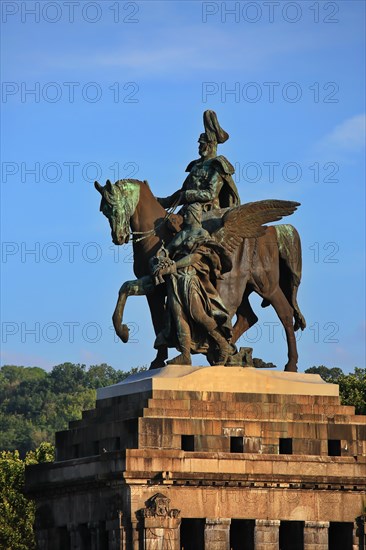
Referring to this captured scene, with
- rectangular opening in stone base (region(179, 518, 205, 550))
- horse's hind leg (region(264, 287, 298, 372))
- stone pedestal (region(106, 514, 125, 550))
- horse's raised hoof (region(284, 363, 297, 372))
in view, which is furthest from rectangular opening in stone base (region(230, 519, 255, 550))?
horse's hind leg (region(264, 287, 298, 372))

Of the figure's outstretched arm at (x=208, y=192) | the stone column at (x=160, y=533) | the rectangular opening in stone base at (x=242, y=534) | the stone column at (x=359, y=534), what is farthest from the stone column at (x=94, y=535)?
the figure's outstretched arm at (x=208, y=192)

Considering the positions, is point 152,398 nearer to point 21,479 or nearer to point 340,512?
point 340,512

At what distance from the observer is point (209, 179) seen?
237ft

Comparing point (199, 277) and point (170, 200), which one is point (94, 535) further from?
point (170, 200)

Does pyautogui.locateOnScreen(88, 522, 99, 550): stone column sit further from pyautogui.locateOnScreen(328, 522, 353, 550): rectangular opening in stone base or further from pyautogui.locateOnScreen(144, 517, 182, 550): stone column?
pyautogui.locateOnScreen(328, 522, 353, 550): rectangular opening in stone base

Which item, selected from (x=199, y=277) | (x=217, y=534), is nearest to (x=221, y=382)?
(x=199, y=277)

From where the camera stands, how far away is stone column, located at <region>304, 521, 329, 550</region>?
224 feet

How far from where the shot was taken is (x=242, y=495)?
67750 mm

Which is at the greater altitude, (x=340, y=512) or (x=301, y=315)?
(x=301, y=315)

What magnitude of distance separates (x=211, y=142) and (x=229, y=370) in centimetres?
819

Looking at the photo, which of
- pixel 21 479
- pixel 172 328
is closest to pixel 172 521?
pixel 172 328

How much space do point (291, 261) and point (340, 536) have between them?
Answer: 9513 mm

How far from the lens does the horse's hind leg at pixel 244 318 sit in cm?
7300

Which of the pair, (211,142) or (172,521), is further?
(211,142)
